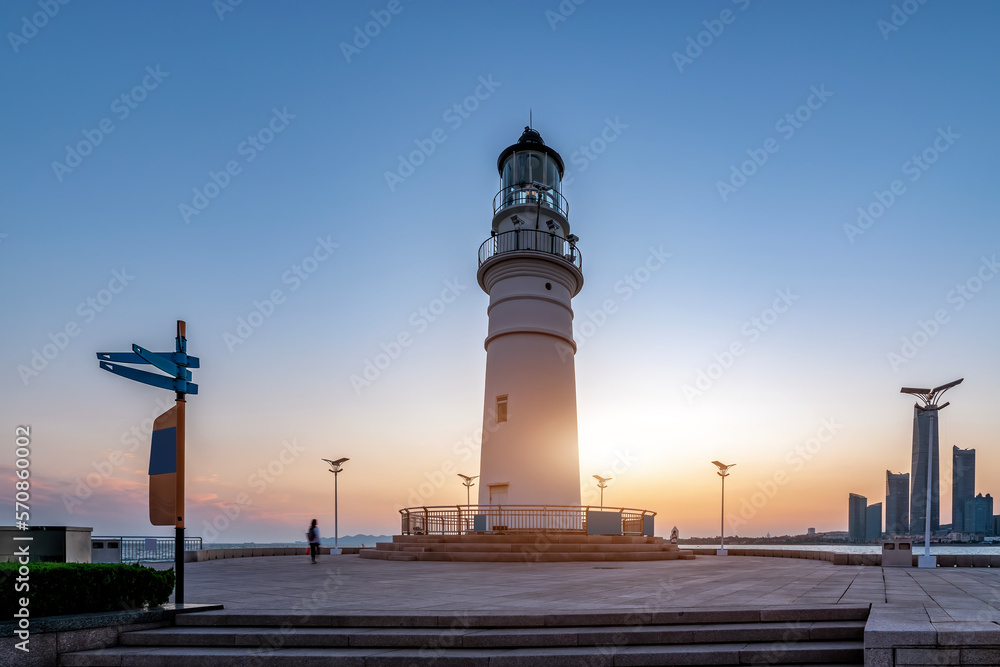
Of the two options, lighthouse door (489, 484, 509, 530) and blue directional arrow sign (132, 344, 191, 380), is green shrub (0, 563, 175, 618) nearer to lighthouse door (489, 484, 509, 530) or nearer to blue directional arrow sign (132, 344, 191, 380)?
blue directional arrow sign (132, 344, 191, 380)

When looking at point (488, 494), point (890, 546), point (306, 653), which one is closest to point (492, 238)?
point (488, 494)

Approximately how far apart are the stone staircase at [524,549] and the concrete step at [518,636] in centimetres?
1266

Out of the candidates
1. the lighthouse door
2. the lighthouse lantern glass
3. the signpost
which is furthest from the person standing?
the lighthouse lantern glass

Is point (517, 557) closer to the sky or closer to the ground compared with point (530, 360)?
closer to the ground

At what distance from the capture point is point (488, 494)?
24719 mm

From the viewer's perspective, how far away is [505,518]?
74.9ft

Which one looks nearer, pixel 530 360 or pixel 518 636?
pixel 518 636

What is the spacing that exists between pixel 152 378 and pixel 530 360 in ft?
55.6

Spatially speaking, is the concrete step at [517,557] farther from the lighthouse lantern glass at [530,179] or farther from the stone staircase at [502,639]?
the lighthouse lantern glass at [530,179]

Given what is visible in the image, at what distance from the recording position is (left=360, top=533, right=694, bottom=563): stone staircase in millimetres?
19609

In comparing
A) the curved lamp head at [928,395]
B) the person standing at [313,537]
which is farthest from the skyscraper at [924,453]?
the person standing at [313,537]

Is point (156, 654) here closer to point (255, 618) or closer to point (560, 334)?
point (255, 618)

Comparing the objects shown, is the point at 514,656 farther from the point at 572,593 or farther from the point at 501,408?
the point at 501,408

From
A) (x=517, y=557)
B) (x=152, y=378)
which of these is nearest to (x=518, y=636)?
(x=152, y=378)
